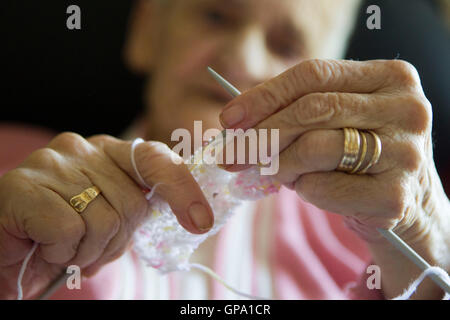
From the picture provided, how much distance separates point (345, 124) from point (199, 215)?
0.81 ft

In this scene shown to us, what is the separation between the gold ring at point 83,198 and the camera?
1.95 ft

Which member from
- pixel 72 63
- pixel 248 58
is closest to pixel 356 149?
pixel 248 58

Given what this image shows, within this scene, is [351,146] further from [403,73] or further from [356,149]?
[403,73]

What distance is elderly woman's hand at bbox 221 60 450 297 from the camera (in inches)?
20.4

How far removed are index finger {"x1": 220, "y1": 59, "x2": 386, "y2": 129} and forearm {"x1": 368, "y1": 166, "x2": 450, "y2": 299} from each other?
194mm

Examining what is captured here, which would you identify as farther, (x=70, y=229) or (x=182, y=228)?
(x=182, y=228)

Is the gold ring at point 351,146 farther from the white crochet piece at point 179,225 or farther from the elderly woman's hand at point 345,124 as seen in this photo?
the white crochet piece at point 179,225

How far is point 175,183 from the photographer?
61cm

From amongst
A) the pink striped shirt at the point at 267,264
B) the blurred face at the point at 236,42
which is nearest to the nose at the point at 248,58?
the blurred face at the point at 236,42

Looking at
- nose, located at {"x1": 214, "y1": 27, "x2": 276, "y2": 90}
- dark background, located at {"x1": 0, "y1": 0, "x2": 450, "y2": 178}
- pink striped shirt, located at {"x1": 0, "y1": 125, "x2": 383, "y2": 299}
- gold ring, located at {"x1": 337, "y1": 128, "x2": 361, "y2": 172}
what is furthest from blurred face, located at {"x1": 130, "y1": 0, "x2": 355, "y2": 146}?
gold ring, located at {"x1": 337, "y1": 128, "x2": 361, "y2": 172}

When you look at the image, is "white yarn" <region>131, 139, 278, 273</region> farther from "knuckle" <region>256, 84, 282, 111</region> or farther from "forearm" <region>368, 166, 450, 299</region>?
"forearm" <region>368, 166, 450, 299</region>

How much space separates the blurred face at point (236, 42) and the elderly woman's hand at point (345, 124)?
362 millimetres
